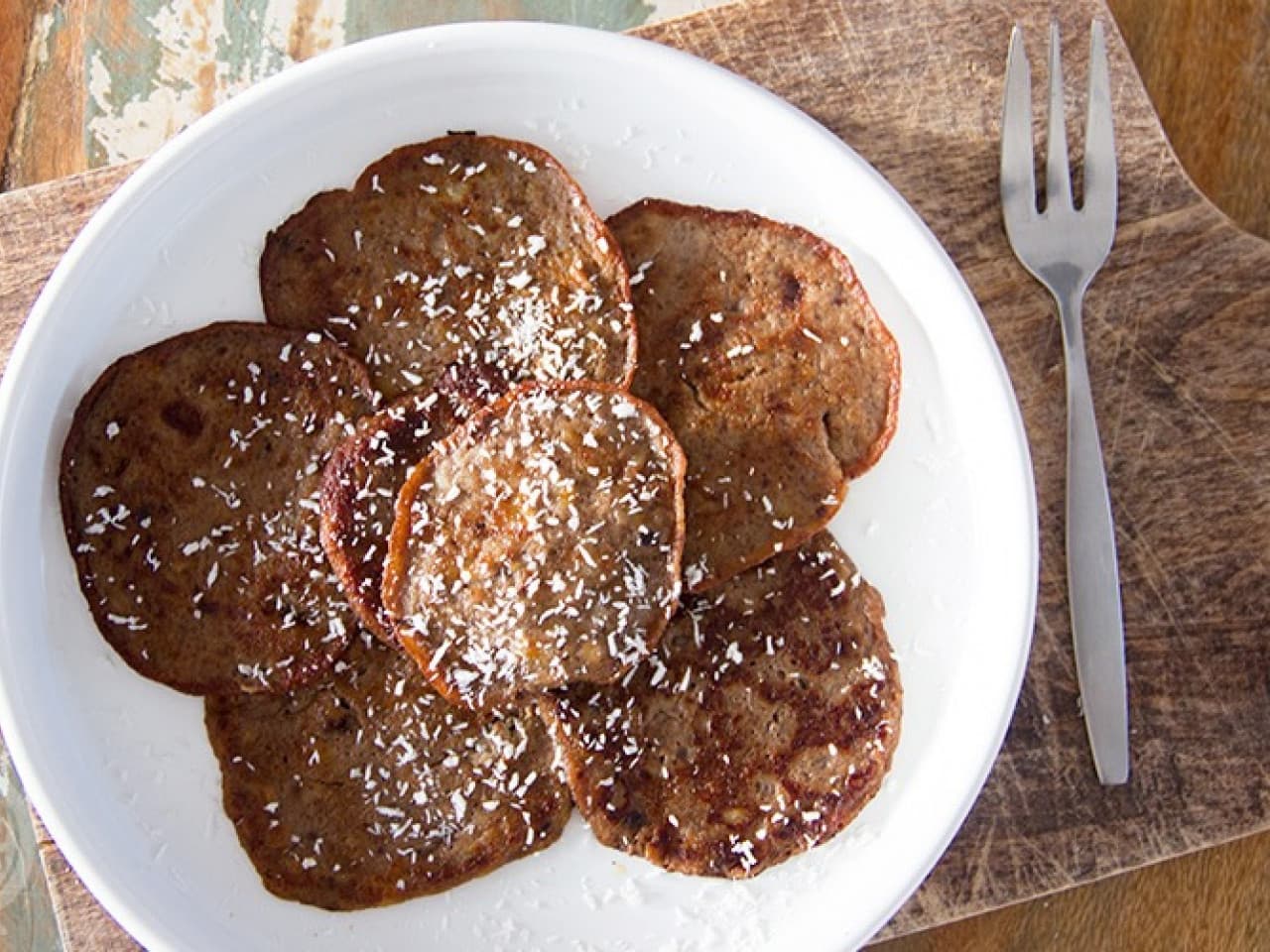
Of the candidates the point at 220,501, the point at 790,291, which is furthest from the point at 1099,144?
the point at 220,501

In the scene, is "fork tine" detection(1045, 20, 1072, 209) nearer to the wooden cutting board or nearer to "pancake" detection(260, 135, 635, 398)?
the wooden cutting board

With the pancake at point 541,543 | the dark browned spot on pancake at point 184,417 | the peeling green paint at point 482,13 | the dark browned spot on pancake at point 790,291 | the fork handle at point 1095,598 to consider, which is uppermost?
the peeling green paint at point 482,13

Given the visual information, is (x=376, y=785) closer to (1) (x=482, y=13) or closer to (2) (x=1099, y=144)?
(1) (x=482, y=13)

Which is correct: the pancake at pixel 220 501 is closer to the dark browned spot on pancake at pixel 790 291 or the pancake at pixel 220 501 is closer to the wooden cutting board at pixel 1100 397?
the wooden cutting board at pixel 1100 397

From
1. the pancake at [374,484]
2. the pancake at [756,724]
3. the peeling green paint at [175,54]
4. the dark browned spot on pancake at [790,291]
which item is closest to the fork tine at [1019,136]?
the dark browned spot on pancake at [790,291]

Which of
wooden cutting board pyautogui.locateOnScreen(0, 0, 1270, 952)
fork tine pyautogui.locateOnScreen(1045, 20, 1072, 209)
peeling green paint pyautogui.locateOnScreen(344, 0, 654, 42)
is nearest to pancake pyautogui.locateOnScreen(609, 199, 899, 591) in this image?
wooden cutting board pyautogui.locateOnScreen(0, 0, 1270, 952)
